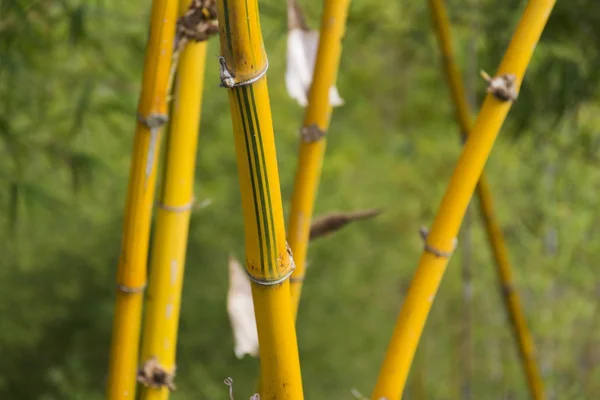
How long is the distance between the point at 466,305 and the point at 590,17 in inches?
32.9

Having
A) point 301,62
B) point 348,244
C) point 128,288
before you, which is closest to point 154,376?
point 128,288

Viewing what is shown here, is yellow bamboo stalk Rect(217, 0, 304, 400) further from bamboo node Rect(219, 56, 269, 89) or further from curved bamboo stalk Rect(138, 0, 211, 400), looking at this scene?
curved bamboo stalk Rect(138, 0, 211, 400)

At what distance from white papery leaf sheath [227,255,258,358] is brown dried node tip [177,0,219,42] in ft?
0.62

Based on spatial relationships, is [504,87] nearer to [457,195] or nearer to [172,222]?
[457,195]

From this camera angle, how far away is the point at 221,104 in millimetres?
2195

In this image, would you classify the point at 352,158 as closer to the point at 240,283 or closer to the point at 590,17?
the point at 590,17

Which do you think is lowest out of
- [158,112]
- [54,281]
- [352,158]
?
[54,281]

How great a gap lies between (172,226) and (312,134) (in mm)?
137

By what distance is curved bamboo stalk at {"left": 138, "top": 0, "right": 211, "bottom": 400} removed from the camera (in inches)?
20.0

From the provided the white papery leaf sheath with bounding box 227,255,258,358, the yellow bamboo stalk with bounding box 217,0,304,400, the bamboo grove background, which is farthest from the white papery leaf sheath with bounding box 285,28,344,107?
the bamboo grove background

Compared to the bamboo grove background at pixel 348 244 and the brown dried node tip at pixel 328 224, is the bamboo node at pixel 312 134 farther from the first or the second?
the bamboo grove background at pixel 348 244

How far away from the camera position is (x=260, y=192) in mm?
338

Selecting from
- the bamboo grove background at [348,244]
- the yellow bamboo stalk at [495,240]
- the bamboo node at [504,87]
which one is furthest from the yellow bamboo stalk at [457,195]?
the bamboo grove background at [348,244]

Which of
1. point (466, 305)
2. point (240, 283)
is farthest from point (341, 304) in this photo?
point (240, 283)
